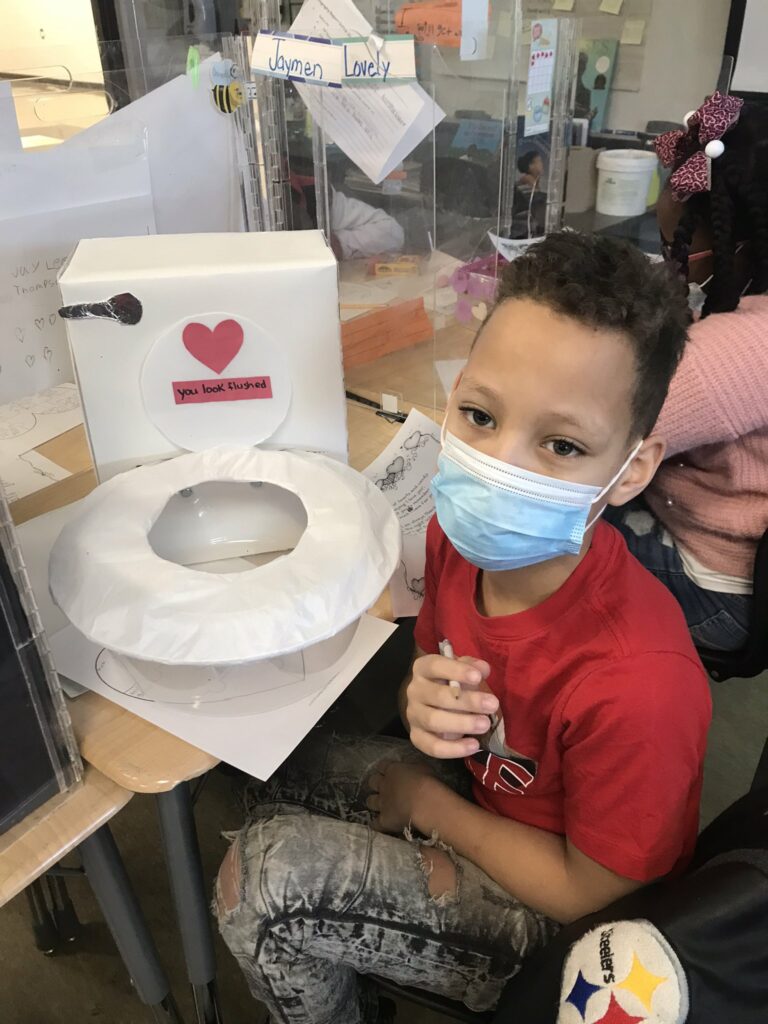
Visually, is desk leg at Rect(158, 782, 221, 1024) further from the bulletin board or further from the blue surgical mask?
the bulletin board

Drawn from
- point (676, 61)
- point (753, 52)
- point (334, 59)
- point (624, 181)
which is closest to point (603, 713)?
point (334, 59)

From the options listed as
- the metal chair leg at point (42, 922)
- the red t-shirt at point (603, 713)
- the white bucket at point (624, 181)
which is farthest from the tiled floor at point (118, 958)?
the white bucket at point (624, 181)

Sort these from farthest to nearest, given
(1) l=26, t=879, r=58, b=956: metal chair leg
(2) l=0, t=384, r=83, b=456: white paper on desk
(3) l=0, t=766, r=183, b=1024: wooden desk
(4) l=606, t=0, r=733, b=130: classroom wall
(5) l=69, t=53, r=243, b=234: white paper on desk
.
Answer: (4) l=606, t=0, r=733, b=130: classroom wall, (1) l=26, t=879, r=58, b=956: metal chair leg, (2) l=0, t=384, r=83, b=456: white paper on desk, (5) l=69, t=53, r=243, b=234: white paper on desk, (3) l=0, t=766, r=183, b=1024: wooden desk

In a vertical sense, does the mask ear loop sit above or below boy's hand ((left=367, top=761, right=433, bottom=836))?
above

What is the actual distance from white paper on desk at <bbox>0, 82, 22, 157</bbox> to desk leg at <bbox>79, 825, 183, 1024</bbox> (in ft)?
2.44

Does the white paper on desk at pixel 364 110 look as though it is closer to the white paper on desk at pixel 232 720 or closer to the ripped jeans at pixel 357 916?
the white paper on desk at pixel 232 720

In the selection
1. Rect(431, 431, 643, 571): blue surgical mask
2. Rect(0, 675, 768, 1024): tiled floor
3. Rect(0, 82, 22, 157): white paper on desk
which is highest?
Rect(0, 82, 22, 157): white paper on desk

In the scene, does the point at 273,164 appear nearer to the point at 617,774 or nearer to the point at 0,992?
the point at 617,774

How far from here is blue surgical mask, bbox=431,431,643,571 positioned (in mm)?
689

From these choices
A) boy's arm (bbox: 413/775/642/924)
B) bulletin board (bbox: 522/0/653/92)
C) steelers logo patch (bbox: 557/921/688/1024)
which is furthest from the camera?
bulletin board (bbox: 522/0/653/92)

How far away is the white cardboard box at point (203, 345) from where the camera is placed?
834mm

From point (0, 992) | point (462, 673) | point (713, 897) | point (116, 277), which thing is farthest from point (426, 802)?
point (0, 992)

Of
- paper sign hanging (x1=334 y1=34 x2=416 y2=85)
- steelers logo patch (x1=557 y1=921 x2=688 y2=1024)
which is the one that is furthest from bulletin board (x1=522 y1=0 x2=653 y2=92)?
steelers logo patch (x1=557 y1=921 x2=688 y2=1024)

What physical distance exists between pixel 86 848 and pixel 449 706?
0.38 metres
